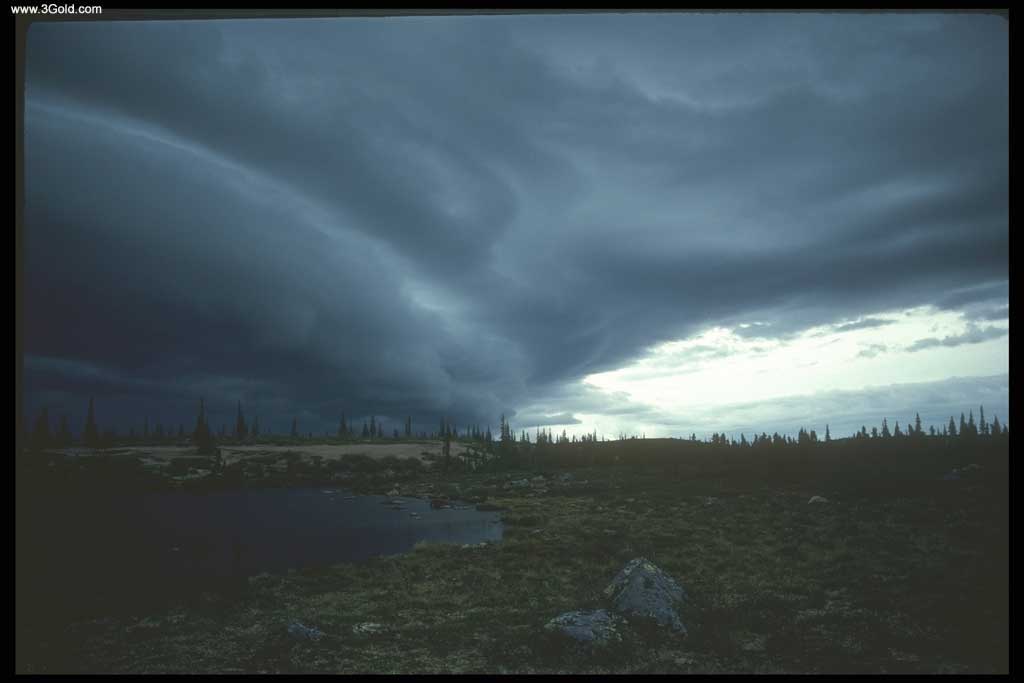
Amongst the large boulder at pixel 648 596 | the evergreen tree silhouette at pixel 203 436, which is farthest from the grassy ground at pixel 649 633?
the evergreen tree silhouette at pixel 203 436

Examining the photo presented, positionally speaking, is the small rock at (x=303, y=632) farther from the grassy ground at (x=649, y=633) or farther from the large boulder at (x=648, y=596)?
the large boulder at (x=648, y=596)

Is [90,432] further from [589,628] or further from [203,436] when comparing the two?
[589,628]

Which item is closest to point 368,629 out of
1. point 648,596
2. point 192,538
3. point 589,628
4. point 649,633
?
point 589,628

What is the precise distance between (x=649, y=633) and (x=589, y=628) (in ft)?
6.39

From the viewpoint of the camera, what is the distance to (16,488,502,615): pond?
19094 millimetres

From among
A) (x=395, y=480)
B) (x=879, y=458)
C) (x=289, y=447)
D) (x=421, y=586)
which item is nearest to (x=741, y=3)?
(x=421, y=586)

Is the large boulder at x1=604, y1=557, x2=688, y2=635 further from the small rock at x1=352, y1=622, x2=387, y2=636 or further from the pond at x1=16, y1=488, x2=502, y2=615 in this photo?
the pond at x1=16, y1=488, x2=502, y2=615

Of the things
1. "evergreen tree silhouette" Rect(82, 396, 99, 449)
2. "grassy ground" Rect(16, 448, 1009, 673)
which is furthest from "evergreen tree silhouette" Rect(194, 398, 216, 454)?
"grassy ground" Rect(16, 448, 1009, 673)

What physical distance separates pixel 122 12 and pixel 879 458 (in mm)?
60820

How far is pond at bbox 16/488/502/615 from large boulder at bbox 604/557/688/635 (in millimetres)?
14309

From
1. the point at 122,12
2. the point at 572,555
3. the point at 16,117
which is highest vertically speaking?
the point at 122,12

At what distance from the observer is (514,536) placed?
92.1ft

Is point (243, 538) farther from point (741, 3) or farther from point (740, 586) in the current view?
point (741, 3)

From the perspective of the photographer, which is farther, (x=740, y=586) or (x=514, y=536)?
(x=514, y=536)
